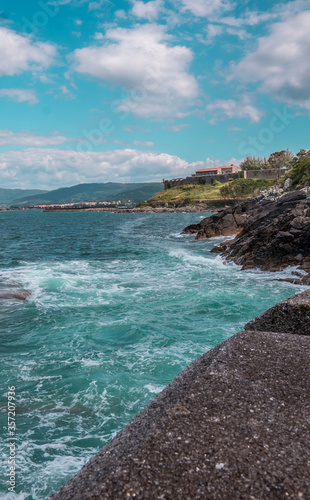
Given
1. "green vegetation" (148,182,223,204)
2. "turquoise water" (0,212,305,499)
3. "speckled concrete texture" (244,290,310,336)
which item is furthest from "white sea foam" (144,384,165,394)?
"green vegetation" (148,182,223,204)

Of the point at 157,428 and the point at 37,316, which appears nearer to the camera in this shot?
the point at 157,428

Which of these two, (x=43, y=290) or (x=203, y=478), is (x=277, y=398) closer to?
(x=203, y=478)

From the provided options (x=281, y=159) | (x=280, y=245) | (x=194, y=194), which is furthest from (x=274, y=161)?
(x=280, y=245)

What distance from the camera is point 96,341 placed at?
13.6 m

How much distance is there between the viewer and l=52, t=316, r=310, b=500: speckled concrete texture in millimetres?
3178

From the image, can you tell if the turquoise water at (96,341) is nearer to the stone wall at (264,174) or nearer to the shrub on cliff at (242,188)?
the shrub on cliff at (242,188)

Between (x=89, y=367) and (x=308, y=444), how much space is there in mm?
8866

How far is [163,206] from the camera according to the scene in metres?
184

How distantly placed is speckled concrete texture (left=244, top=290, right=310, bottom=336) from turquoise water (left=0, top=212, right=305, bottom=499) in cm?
403

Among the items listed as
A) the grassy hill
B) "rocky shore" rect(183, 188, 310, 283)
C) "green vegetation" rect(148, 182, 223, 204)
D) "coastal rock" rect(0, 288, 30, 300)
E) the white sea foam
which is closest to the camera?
the white sea foam

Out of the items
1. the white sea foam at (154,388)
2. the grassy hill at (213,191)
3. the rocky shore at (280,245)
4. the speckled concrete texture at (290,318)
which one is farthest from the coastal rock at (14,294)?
the grassy hill at (213,191)

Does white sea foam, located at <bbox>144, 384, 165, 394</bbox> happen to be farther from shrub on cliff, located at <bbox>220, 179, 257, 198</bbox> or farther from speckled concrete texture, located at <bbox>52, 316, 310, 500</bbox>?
shrub on cliff, located at <bbox>220, 179, 257, 198</bbox>

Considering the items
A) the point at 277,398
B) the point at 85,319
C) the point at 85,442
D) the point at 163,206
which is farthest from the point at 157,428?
the point at 163,206

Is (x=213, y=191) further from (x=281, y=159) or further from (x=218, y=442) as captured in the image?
(x=218, y=442)
